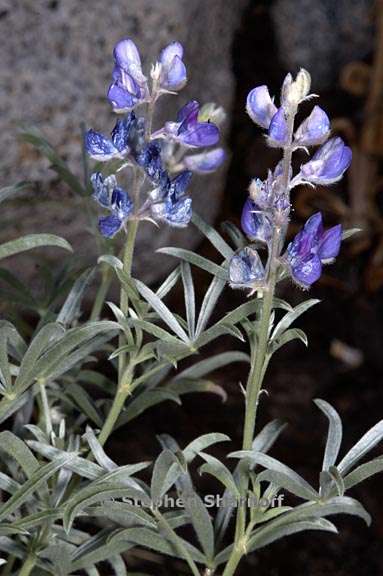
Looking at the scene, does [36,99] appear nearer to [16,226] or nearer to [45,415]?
[16,226]

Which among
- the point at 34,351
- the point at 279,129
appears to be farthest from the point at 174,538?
the point at 279,129

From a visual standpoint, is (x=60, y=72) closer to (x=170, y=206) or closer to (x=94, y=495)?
(x=170, y=206)

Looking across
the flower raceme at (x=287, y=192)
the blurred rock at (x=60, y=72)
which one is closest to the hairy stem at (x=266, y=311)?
the flower raceme at (x=287, y=192)

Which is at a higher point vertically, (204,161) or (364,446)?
(204,161)

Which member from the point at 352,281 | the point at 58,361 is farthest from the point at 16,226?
the point at 352,281

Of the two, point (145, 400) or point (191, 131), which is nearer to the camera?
point (191, 131)

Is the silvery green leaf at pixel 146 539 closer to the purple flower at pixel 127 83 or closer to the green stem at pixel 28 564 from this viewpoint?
the green stem at pixel 28 564
